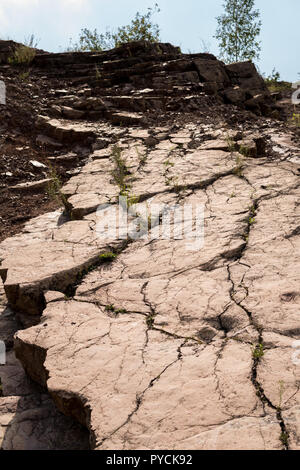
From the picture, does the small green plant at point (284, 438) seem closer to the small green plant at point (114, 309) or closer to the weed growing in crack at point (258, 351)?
the weed growing in crack at point (258, 351)

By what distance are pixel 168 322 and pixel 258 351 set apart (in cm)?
58

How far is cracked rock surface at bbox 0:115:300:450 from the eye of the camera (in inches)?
67.5

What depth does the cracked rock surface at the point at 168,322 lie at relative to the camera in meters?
1.71

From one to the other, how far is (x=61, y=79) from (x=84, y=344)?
7190 mm

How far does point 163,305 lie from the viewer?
8.25 ft
